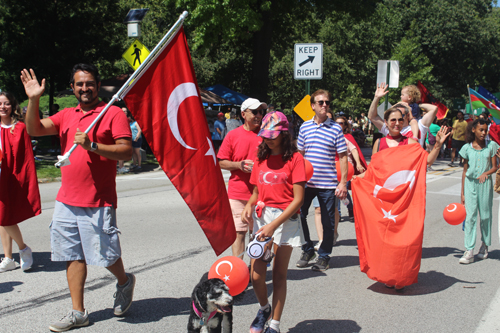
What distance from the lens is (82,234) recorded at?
13.3ft

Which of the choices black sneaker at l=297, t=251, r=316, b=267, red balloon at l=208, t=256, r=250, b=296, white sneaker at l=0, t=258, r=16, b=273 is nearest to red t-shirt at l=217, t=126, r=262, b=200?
black sneaker at l=297, t=251, r=316, b=267

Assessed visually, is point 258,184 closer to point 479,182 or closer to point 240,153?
point 240,153

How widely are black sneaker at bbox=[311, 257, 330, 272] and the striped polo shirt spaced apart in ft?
2.80

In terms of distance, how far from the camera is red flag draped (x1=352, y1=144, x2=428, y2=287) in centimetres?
510

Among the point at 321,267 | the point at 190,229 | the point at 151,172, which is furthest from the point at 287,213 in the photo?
the point at 151,172

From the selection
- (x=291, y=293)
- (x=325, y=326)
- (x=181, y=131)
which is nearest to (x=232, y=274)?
(x=181, y=131)

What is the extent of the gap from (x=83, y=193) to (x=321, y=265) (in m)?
3.03

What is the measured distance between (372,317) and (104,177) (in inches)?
102

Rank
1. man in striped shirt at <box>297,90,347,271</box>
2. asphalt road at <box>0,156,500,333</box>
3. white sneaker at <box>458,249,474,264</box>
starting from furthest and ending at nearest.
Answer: white sneaker at <box>458,249,474,264</box> → man in striped shirt at <box>297,90,347,271</box> → asphalt road at <box>0,156,500,333</box>

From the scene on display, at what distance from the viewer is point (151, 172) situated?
1633cm

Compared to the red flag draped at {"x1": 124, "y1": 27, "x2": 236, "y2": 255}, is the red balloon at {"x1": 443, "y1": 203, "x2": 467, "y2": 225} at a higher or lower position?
lower

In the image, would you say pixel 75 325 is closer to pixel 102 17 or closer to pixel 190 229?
pixel 190 229

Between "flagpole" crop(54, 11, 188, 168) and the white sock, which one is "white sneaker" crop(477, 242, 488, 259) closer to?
the white sock

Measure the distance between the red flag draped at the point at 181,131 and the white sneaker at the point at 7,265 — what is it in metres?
2.90
